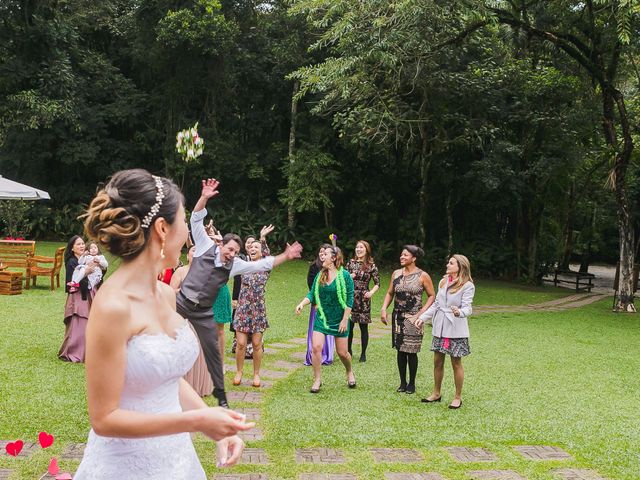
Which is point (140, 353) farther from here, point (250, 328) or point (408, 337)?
point (408, 337)

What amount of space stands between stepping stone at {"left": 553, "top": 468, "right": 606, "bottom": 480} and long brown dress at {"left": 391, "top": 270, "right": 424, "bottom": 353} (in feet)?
8.92

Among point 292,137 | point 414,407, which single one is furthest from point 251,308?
point 292,137

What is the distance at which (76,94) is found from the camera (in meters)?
26.5

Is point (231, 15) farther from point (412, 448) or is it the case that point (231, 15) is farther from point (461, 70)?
point (412, 448)

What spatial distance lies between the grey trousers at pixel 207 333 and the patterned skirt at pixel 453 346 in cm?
254

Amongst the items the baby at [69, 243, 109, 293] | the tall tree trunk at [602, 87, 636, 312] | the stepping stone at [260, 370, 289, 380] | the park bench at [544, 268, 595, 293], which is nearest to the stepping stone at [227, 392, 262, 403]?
the stepping stone at [260, 370, 289, 380]

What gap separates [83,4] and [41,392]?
976 inches

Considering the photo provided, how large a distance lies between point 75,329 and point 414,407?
476 centimetres

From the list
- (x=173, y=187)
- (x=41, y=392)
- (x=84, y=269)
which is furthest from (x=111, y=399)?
(x=84, y=269)

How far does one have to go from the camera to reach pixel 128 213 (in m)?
2.09

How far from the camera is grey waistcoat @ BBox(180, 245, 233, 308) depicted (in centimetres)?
673

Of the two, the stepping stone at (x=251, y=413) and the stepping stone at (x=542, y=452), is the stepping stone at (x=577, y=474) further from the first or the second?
the stepping stone at (x=251, y=413)

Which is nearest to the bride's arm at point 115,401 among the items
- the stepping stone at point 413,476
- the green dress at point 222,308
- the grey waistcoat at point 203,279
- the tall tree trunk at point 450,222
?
the stepping stone at point 413,476

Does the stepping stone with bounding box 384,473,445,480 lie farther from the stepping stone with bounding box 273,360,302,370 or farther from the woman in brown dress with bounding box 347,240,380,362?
the woman in brown dress with bounding box 347,240,380,362
